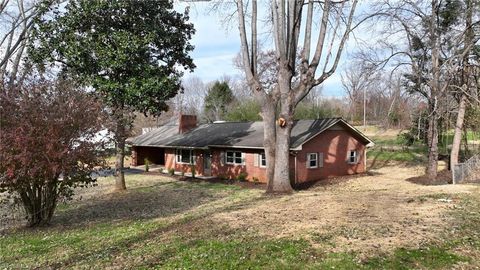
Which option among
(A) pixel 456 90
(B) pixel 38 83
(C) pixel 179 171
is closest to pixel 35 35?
(B) pixel 38 83

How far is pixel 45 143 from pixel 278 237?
681 centimetres

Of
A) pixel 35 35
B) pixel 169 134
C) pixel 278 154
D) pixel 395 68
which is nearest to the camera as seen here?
pixel 278 154

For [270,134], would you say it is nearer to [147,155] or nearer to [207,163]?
[207,163]

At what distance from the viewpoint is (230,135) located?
31.3 m

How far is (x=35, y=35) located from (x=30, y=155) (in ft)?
40.8

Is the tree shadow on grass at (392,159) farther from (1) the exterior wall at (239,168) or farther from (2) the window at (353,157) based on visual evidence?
(1) the exterior wall at (239,168)

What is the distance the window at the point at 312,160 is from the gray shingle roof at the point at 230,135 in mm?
1454

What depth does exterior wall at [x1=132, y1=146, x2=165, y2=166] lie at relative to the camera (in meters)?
40.5

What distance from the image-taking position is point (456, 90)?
25312 mm

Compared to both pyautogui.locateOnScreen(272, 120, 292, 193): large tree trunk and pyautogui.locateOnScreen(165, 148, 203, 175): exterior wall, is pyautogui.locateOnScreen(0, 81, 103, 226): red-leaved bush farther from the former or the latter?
pyautogui.locateOnScreen(165, 148, 203, 175): exterior wall

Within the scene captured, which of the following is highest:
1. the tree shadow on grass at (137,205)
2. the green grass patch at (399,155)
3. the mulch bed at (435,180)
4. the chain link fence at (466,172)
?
the green grass patch at (399,155)

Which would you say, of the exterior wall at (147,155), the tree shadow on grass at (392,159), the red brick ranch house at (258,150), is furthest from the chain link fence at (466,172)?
the exterior wall at (147,155)

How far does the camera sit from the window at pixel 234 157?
28812 millimetres

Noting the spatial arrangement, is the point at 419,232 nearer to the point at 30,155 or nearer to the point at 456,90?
the point at 30,155
